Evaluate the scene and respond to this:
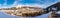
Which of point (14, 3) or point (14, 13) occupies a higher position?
point (14, 3)

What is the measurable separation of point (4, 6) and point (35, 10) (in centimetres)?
38

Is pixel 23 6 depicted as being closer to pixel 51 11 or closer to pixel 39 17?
pixel 39 17

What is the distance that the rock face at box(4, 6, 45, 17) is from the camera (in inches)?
47.6

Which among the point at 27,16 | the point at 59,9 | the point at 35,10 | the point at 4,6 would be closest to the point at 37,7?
the point at 35,10

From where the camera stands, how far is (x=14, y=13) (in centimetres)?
123

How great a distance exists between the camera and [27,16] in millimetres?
1219

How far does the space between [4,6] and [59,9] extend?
0.66m

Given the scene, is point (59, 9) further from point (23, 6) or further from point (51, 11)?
point (23, 6)

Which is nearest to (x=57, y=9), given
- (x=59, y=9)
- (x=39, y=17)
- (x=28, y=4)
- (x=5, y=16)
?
(x=59, y=9)

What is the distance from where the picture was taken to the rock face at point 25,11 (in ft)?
3.96

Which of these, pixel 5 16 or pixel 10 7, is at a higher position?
pixel 10 7

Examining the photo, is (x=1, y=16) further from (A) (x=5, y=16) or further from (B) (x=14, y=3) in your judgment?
(B) (x=14, y=3)

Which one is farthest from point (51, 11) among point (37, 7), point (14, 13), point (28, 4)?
point (14, 13)

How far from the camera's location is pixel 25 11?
1214mm
